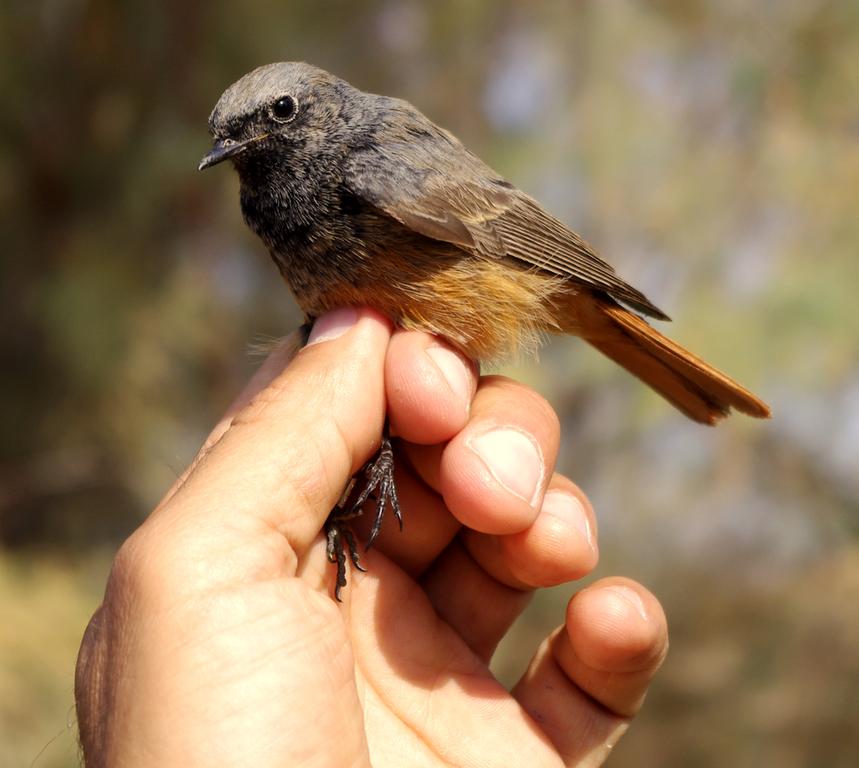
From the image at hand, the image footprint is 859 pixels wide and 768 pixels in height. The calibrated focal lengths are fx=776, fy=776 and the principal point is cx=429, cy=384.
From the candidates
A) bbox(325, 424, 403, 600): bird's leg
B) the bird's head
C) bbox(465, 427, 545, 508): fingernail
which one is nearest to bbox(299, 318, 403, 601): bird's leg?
bbox(325, 424, 403, 600): bird's leg

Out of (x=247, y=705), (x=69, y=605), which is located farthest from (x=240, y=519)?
(x=69, y=605)

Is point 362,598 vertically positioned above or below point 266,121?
below

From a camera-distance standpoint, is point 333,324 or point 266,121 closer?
point 333,324

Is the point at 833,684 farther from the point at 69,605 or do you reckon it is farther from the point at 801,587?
the point at 69,605

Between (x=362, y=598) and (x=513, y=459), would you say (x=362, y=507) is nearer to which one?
(x=362, y=598)

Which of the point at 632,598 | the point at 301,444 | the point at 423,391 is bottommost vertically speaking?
the point at 632,598

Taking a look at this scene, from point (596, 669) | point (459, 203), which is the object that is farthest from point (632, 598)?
point (459, 203)

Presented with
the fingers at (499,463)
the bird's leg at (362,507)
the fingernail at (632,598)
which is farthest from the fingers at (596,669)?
the bird's leg at (362,507)
